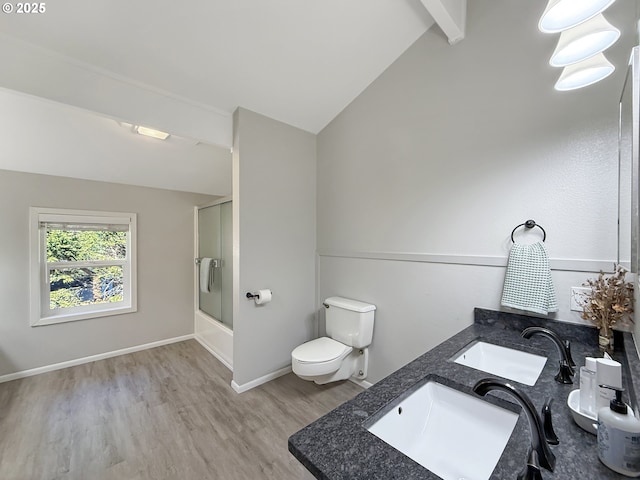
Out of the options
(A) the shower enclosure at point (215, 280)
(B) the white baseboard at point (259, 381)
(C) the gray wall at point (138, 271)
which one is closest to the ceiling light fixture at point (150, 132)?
(A) the shower enclosure at point (215, 280)

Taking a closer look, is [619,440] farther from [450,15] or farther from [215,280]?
[215,280]

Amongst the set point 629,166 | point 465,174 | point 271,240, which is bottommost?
point 271,240

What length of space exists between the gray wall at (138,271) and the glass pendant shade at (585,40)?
146 inches

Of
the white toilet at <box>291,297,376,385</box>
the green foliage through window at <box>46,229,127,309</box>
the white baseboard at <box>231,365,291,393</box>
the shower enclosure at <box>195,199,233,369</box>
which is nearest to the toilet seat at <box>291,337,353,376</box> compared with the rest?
the white toilet at <box>291,297,376,385</box>

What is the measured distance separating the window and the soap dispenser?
151 inches

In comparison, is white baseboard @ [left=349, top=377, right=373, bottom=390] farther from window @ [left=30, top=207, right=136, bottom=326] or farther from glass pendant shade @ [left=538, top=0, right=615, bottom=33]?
window @ [left=30, top=207, right=136, bottom=326]

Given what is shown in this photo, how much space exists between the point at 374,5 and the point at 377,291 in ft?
6.58

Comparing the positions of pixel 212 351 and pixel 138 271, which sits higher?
pixel 138 271

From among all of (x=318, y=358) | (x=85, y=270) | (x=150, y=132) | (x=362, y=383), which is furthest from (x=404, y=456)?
(x=85, y=270)

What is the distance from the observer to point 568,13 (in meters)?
0.94

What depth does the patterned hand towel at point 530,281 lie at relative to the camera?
4.56 ft

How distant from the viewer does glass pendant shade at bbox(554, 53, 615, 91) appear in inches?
42.5

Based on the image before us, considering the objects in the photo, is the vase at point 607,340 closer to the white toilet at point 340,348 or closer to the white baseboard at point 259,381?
the white toilet at point 340,348

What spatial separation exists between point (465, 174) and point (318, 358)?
1678mm
